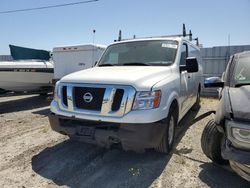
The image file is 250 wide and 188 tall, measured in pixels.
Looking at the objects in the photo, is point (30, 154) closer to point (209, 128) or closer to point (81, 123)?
point (81, 123)

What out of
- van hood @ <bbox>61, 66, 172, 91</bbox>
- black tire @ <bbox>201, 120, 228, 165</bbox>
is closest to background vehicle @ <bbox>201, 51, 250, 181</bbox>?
black tire @ <bbox>201, 120, 228, 165</bbox>

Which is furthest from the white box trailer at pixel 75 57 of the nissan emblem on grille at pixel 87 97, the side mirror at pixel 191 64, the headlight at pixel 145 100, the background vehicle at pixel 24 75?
the headlight at pixel 145 100

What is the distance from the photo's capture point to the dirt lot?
3566mm

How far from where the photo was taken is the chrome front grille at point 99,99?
3.67 meters

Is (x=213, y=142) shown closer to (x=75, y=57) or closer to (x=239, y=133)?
(x=239, y=133)

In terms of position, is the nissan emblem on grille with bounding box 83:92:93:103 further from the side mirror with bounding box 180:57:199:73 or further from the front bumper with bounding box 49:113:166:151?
the side mirror with bounding box 180:57:199:73

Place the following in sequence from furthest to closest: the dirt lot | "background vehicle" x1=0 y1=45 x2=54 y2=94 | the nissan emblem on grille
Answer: "background vehicle" x1=0 y1=45 x2=54 y2=94, the nissan emblem on grille, the dirt lot

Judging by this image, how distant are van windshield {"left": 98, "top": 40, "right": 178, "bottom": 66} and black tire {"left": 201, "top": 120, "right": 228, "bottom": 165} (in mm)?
1579

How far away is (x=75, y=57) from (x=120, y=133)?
5899mm

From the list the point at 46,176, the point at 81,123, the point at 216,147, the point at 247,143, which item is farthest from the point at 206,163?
the point at 46,176

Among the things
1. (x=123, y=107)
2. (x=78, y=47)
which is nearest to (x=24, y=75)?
(x=78, y=47)

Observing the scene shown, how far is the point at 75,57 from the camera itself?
900 cm

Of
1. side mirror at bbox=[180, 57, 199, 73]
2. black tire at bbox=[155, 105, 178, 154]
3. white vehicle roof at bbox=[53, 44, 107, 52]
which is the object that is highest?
white vehicle roof at bbox=[53, 44, 107, 52]

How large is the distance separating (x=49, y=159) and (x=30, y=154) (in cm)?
47
